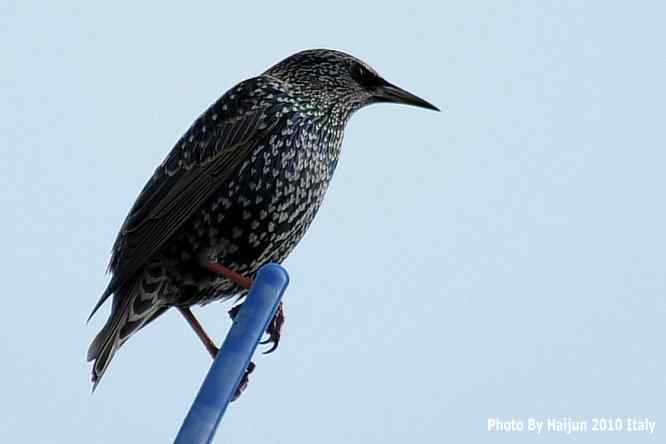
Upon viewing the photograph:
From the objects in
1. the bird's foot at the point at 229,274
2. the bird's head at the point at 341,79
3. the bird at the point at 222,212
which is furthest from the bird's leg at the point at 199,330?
the bird's head at the point at 341,79

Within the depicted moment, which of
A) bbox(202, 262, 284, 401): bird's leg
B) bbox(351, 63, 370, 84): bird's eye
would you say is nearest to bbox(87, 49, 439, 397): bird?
bbox(202, 262, 284, 401): bird's leg

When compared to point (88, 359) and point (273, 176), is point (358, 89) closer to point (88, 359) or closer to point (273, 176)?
point (273, 176)

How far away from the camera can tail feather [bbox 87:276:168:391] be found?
18.6 feet

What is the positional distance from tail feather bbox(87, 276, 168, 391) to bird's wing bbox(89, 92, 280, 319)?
91 millimetres

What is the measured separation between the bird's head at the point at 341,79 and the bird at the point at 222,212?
214 millimetres

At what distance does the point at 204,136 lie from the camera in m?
6.28

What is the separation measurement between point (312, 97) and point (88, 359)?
5.86ft

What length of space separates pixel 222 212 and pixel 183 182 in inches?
13.0

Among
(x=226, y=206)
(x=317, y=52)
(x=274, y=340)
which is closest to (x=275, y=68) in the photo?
(x=317, y=52)

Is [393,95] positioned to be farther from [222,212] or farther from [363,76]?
[222,212]

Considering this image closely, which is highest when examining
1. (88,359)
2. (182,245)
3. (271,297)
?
(271,297)

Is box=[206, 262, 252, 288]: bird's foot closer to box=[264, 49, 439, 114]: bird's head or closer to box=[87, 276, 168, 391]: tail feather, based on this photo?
box=[87, 276, 168, 391]: tail feather

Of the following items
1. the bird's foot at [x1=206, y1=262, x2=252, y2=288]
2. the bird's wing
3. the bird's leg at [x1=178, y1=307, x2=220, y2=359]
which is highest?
the bird's wing

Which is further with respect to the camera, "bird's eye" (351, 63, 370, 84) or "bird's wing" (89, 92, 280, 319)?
"bird's eye" (351, 63, 370, 84)
